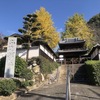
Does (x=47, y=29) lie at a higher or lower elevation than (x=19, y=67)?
higher

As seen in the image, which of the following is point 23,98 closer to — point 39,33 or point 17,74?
point 17,74

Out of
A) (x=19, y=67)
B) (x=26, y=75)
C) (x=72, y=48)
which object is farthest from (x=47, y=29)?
(x=26, y=75)

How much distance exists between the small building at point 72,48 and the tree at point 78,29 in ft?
8.73

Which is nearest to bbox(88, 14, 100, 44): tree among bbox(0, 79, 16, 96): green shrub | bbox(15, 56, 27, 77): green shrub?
bbox(15, 56, 27, 77): green shrub

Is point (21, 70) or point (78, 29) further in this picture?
point (78, 29)

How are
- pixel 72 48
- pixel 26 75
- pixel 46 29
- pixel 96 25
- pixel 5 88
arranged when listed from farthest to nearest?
pixel 96 25 < pixel 72 48 < pixel 46 29 < pixel 26 75 < pixel 5 88

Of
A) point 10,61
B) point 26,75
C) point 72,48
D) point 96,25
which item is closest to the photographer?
point 10,61

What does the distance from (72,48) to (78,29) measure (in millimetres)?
5388

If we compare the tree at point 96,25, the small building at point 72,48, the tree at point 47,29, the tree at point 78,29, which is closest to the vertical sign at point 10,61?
the tree at point 47,29

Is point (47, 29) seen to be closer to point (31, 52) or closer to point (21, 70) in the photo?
point (31, 52)

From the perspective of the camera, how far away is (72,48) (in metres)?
46.3

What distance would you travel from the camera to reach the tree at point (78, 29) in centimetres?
4731

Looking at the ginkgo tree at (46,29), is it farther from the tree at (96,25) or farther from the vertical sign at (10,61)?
the vertical sign at (10,61)

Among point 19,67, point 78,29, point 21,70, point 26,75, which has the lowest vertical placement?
point 26,75
